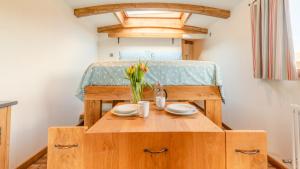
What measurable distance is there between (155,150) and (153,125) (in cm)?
17

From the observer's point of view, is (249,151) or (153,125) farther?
(153,125)

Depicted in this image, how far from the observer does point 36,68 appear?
208 cm

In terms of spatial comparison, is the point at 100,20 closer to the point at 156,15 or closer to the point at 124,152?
the point at 156,15

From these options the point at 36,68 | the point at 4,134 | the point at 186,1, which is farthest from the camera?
→ the point at 186,1

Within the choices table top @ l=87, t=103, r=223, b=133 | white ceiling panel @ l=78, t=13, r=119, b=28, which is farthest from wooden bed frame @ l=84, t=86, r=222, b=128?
white ceiling panel @ l=78, t=13, r=119, b=28

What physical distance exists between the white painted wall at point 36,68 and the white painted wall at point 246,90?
8.76ft

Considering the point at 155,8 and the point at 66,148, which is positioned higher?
the point at 155,8

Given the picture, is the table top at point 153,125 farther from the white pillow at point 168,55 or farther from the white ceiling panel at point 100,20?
the white pillow at point 168,55

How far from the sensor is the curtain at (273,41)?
1.56 meters

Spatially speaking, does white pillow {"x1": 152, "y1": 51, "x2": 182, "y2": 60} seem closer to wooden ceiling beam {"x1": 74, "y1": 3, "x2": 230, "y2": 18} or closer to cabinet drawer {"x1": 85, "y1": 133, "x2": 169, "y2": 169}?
wooden ceiling beam {"x1": 74, "y1": 3, "x2": 230, "y2": 18}

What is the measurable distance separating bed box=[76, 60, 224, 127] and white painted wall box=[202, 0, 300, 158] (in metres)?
0.56

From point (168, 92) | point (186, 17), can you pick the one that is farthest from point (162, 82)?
point (186, 17)

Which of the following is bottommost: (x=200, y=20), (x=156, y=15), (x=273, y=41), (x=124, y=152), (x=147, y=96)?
(x=124, y=152)

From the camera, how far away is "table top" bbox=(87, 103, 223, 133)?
0.97m
